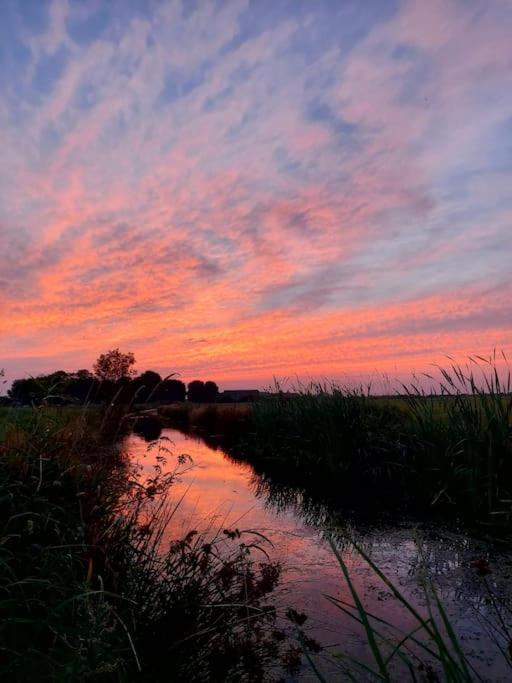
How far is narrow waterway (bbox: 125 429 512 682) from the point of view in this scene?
403 cm

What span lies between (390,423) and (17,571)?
9.35 m

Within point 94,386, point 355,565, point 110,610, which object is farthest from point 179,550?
point 94,386

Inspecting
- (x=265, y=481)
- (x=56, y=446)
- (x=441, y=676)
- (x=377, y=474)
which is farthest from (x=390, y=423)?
(x=441, y=676)

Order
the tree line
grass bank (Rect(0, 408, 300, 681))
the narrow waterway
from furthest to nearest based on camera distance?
the tree line → the narrow waterway → grass bank (Rect(0, 408, 300, 681))

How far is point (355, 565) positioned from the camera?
5676 millimetres

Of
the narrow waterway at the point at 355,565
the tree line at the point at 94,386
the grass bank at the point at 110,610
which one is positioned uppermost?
the tree line at the point at 94,386

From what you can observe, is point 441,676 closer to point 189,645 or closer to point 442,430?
point 189,645

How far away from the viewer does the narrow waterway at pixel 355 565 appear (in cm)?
403

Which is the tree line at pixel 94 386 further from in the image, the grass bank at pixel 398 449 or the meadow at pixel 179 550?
the grass bank at pixel 398 449

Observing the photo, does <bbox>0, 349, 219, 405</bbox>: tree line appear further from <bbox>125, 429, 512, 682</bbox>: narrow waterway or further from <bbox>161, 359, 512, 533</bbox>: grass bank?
<bbox>161, 359, 512, 533</bbox>: grass bank

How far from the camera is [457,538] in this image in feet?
21.5

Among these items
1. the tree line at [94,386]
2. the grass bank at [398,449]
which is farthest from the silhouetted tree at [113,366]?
the grass bank at [398,449]

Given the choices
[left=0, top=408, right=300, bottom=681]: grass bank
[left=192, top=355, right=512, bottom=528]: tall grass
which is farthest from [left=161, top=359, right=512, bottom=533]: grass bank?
[left=0, top=408, right=300, bottom=681]: grass bank

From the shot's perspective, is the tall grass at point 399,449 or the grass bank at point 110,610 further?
the tall grass at point 399,449
